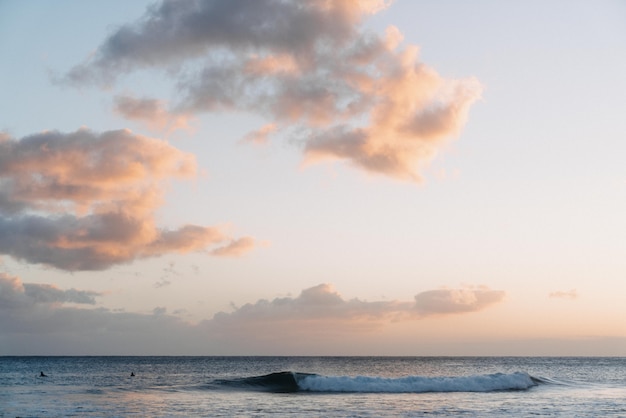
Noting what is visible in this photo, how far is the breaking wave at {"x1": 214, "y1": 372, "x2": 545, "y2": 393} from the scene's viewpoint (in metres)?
56.9

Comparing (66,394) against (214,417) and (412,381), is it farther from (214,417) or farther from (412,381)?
(412,381)

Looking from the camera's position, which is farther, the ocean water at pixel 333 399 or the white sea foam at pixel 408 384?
the white sea foam at pixel 408 384

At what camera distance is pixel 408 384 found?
58062 mm

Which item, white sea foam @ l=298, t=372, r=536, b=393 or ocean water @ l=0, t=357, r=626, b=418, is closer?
ocean water @ l=0, t=357, r=626, b=418

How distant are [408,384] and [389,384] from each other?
6.57 feet

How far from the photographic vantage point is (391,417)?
117 feet

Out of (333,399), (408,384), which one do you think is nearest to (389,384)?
(408,384)

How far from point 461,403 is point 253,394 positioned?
1787 centimetres

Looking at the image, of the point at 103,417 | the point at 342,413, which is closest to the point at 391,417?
the point at 342,413

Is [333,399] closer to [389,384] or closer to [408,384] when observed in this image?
[389,384]

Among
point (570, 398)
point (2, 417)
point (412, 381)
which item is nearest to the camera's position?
point (2, 417)

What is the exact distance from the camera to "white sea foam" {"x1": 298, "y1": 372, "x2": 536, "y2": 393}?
5688cm

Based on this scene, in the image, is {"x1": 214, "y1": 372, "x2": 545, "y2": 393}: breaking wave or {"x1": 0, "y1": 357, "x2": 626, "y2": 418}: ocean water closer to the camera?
{"x1": 0, "y1": 357, "x2": 626, "y2": 418}: ocean water

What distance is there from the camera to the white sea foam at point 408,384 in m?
56.9
